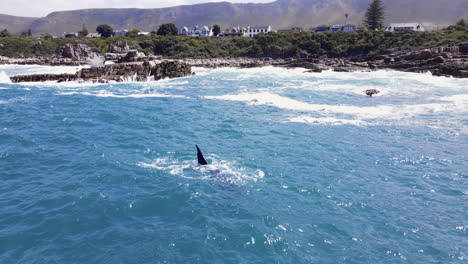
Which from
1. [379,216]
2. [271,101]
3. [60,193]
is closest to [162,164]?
[60,193]

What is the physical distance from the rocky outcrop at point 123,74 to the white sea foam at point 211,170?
34685mm

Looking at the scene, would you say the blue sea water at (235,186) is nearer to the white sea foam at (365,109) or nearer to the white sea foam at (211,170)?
the white sea foam at (211,170)

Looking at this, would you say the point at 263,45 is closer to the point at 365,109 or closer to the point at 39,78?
the point at 39,78

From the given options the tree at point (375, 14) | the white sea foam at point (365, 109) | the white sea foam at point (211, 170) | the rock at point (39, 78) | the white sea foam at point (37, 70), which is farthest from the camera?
the tree at point (375, 14)

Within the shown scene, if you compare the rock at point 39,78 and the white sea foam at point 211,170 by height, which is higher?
the rock at point 39,78

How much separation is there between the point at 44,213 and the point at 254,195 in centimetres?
712

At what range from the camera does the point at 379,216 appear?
9609 millimetres

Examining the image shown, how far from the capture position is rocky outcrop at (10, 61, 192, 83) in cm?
4362

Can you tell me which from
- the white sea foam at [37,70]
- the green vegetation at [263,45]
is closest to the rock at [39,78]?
the white sea foam at [37,70]

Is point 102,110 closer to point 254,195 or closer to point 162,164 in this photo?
point 162,164

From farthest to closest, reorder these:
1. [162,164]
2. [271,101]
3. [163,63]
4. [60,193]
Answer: [163,63]
[271,101]
[162,164]
[60,193]

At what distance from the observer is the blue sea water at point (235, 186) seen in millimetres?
8102

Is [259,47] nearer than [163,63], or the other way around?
[163,63]

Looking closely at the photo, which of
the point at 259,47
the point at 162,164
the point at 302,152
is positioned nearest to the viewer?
the point at 162,164
